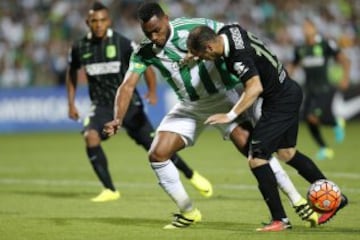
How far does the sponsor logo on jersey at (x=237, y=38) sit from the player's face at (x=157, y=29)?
0.72 metres

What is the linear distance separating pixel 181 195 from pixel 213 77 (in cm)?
121

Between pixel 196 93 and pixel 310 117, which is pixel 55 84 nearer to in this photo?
pixel 310 117

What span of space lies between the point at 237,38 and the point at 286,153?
58.8 inches

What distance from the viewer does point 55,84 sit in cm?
2423

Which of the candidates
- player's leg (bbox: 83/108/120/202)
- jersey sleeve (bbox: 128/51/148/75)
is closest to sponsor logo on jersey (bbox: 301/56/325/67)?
player's leg (bbox: 83/108/120/202)

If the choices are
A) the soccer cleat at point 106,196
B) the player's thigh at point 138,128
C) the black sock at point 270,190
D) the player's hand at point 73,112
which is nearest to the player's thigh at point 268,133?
the black sock at point 270,190

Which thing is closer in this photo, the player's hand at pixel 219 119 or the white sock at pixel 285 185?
the player's hand at pixel 219 119

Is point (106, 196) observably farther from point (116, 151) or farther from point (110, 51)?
point (116, 151)

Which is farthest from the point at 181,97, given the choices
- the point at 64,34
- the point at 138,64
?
the point at 64,34

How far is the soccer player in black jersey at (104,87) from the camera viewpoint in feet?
38.3

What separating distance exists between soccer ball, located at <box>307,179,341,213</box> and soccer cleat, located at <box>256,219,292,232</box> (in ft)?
1.20

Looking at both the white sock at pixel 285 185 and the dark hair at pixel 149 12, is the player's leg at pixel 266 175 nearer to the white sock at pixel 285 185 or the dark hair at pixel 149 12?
the white sock at pixel 285 185

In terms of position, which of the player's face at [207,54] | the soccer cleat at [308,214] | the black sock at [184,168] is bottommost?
the black sock at [184,168]

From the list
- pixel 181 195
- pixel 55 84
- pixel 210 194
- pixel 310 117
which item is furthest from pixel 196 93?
pixel 55 84
